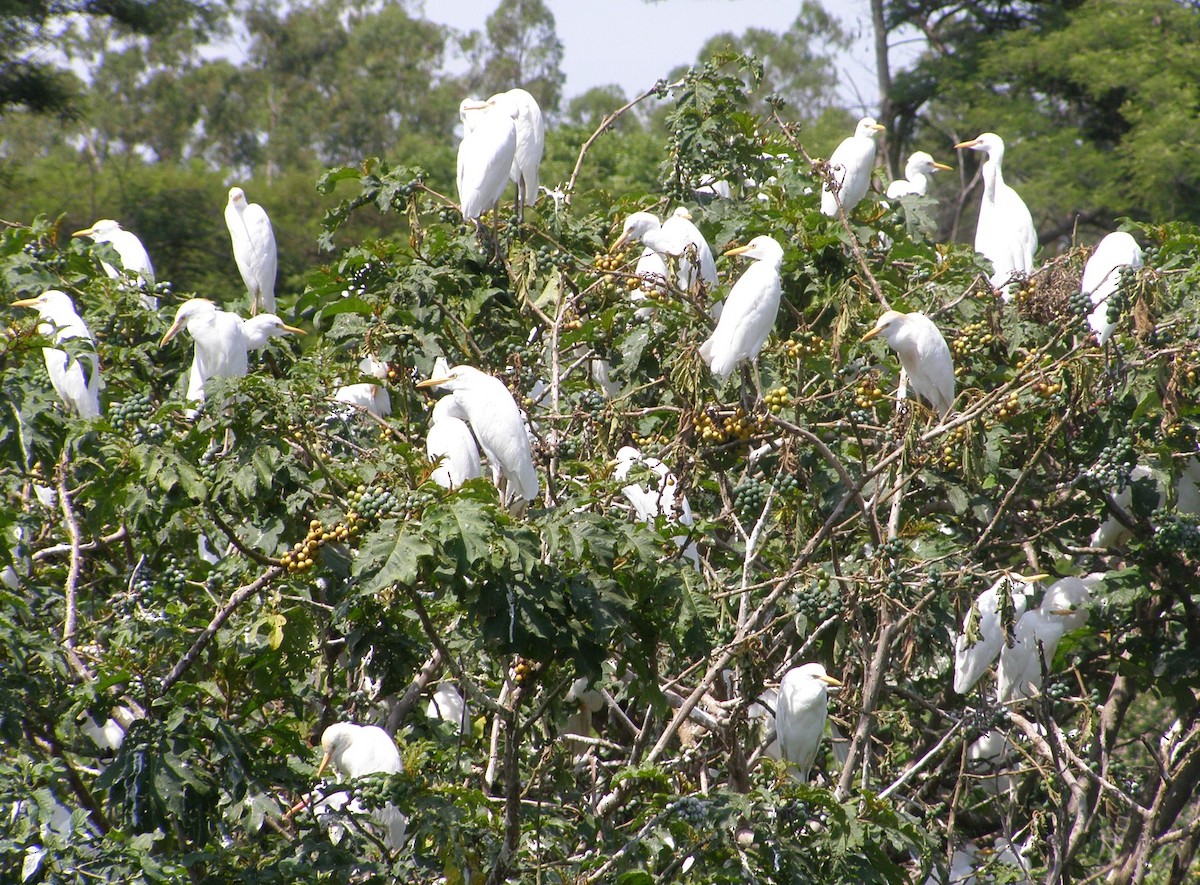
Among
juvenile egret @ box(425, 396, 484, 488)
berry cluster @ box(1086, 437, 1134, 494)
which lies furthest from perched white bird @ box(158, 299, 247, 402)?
berry cluster @ box(1086, 437, 1134, 494)

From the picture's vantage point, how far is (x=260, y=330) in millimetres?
4273

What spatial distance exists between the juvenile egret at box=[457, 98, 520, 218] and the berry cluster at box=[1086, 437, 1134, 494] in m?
2.21

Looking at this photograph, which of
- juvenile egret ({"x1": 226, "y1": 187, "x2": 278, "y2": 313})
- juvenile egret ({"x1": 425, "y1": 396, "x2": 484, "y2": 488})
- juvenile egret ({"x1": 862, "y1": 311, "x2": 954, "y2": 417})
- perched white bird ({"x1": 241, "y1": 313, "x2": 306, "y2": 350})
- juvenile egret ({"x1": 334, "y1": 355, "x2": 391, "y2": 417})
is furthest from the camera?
juvenile egret ({"x1": 226, "y1": 187, "x2": 278, "y2": 313})

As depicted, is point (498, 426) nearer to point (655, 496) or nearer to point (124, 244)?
point (655, 496)

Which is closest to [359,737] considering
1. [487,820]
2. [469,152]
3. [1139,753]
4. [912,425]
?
[487,820]

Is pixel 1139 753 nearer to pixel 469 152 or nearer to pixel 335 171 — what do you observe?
pixel 469 152

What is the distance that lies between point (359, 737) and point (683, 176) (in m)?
2.59

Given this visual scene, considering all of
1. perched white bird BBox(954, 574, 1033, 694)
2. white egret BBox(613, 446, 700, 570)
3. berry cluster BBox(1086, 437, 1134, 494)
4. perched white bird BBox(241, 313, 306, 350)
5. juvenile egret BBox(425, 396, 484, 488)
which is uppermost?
perched white bird BBox(241, 313, 306, 350)

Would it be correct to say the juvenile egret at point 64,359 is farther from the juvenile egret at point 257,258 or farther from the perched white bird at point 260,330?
the juvenile egret at point 257,258

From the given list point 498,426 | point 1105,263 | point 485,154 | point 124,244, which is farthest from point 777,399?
point 124,244

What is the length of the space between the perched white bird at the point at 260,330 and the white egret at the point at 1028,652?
8.30 feet

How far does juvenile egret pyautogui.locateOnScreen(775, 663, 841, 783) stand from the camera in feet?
11.0

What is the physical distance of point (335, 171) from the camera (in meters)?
4.29

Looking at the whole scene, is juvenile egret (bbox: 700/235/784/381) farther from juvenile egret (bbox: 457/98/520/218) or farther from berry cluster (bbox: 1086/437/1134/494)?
juvenile egret (bbox: 457/98/520/218)
